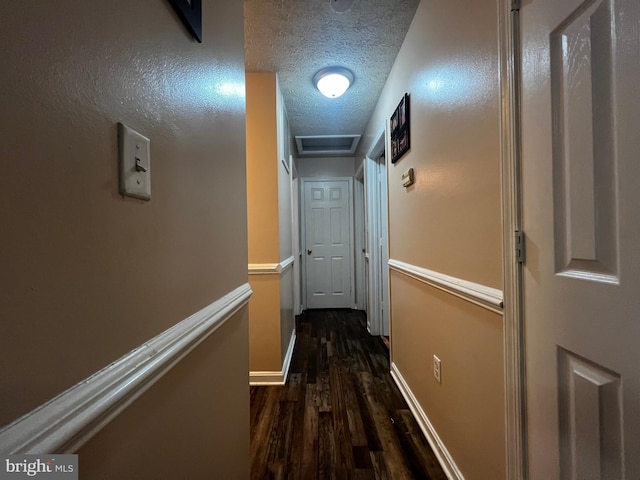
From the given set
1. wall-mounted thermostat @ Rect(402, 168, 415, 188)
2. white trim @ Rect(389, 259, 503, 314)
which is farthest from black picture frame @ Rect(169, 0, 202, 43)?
wall-mounted thermostat @ Rect(402, 168, 415, 188)

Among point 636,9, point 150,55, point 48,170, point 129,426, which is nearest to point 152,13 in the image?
point 150,55

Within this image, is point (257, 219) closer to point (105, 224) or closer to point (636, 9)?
point (105, 224)

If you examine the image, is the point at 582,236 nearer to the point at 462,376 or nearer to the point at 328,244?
the point at 462,376

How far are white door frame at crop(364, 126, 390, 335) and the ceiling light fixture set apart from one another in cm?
94

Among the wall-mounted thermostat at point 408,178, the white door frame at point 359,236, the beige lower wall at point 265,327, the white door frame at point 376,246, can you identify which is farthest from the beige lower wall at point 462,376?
the white door frame at point 359,236

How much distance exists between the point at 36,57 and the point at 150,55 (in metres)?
0.27

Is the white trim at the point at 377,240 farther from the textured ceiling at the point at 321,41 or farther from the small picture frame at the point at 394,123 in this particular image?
the small picture frame at the point at 394,123

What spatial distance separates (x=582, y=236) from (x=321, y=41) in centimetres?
184

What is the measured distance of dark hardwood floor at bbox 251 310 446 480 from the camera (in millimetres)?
1341

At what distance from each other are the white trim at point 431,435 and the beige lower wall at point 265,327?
36.9 inches

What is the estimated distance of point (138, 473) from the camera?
1.62 feet

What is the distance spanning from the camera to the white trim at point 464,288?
3.11 feet

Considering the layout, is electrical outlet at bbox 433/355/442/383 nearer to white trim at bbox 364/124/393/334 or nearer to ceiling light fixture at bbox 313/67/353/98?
white trim at bbox 364/124/393/334

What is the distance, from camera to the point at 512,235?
848mm
